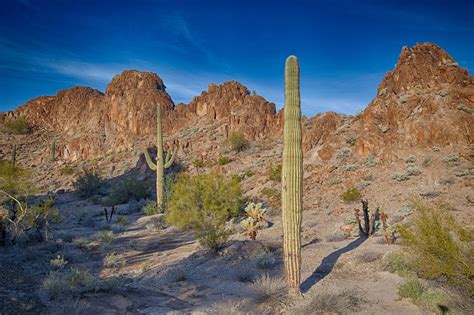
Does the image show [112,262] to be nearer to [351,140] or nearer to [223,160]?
[351,140]

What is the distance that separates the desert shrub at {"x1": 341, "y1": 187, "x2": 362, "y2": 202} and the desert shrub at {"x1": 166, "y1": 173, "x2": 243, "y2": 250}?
5608 millimetres

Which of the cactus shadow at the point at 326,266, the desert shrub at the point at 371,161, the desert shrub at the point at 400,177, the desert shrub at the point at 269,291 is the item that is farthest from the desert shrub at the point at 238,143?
the desert shrub at the point at 269,291

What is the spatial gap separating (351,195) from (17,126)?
6192 cm

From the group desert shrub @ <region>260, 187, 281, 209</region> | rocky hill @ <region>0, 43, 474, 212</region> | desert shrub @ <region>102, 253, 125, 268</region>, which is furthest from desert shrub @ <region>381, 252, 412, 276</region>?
desert shrub @ <region>260, 187, 281, 209</region>

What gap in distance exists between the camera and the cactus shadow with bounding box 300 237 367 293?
23.8 feet

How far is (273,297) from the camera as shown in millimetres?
6199

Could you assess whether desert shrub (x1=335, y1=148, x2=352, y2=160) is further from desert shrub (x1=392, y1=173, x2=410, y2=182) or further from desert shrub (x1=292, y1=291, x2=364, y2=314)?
desert shrub (x1=292, y1=291, x2=364, y2=314)

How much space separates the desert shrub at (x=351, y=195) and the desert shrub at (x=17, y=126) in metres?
61.4

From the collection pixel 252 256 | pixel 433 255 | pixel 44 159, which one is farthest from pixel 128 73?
pixel 433 255

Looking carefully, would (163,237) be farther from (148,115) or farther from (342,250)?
(148,115)

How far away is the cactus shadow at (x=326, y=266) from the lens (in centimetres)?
727

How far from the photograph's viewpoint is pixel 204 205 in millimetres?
13703

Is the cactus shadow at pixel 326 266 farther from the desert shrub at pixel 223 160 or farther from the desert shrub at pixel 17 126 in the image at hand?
the desert shrub at pixel 17 126

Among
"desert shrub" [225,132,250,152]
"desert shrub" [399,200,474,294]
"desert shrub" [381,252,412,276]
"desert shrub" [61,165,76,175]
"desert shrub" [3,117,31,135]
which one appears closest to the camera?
"desert shrub" [399,200,474,294]
